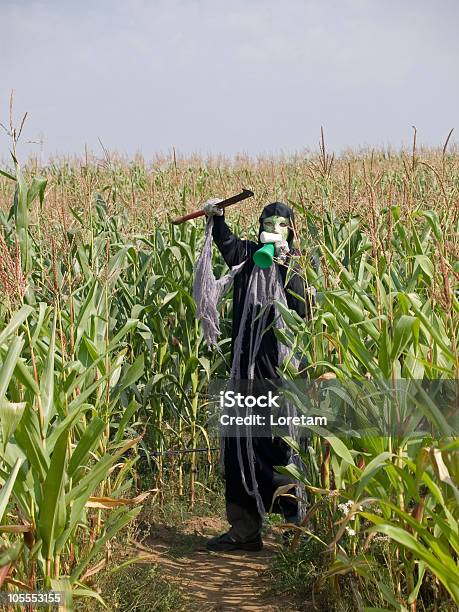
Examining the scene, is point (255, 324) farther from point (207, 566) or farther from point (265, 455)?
point (207, 566)

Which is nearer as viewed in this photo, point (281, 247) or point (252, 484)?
point (281, 247)

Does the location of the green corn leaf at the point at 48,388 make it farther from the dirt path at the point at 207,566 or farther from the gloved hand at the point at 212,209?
the gloved hand at the point at 212,209

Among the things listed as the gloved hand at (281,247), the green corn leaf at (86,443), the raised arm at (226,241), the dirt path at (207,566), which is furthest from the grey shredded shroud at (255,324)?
the green corn leaf at (86,443)

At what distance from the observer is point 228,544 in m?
4.00

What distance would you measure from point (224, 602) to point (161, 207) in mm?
3172

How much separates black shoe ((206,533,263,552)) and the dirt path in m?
0.03

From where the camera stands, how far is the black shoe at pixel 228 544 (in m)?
3.99

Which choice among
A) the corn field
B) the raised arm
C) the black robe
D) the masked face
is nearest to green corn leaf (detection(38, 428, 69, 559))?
the corn field

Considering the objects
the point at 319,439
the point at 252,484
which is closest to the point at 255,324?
the point at 252,484

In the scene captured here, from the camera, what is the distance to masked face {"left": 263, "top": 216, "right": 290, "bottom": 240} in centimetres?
385

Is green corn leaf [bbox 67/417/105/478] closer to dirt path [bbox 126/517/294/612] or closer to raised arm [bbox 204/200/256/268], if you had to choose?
dirt path [bbox 126/517/294/612]

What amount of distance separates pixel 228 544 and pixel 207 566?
18cm

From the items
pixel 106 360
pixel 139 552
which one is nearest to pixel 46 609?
pixel 106 360

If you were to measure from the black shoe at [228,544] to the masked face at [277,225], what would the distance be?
58.1 inches
